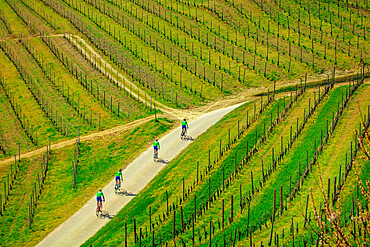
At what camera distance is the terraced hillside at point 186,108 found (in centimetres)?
3278

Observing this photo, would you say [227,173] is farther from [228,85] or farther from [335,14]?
[335,14]

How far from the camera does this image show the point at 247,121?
153 feet

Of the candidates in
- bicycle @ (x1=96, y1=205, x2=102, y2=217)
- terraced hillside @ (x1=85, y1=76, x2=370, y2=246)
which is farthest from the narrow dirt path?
bicycle @ (x1=96, y1=205, x2=102, y2=217)

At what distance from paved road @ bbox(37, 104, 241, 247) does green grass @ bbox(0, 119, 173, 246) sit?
A: 3.69 ft

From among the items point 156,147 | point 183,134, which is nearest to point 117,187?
point 156,147

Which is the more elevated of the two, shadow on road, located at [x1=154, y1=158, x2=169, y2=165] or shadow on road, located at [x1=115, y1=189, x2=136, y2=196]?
shadow on road, located at [x1=154, y1=158, x2=169, y2=165]

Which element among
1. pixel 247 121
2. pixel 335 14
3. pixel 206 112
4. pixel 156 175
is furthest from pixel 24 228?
pixel 335 14

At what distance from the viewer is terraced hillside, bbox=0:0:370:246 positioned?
32.8 meters

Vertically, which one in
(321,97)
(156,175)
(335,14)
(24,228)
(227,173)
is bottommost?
(24,228)

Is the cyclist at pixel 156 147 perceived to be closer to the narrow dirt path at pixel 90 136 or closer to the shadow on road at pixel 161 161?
the shadow on road at pixel 161 161

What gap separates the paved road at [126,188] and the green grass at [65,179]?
1.12 m

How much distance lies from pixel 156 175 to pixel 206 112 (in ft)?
55.5

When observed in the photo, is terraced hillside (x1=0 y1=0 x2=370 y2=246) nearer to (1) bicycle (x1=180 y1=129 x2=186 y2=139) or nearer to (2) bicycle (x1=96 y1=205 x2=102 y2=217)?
(1) bicycle (x1=180 y1=129 x2=186 y2=139)

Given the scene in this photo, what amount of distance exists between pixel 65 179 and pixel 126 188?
7982 mm
